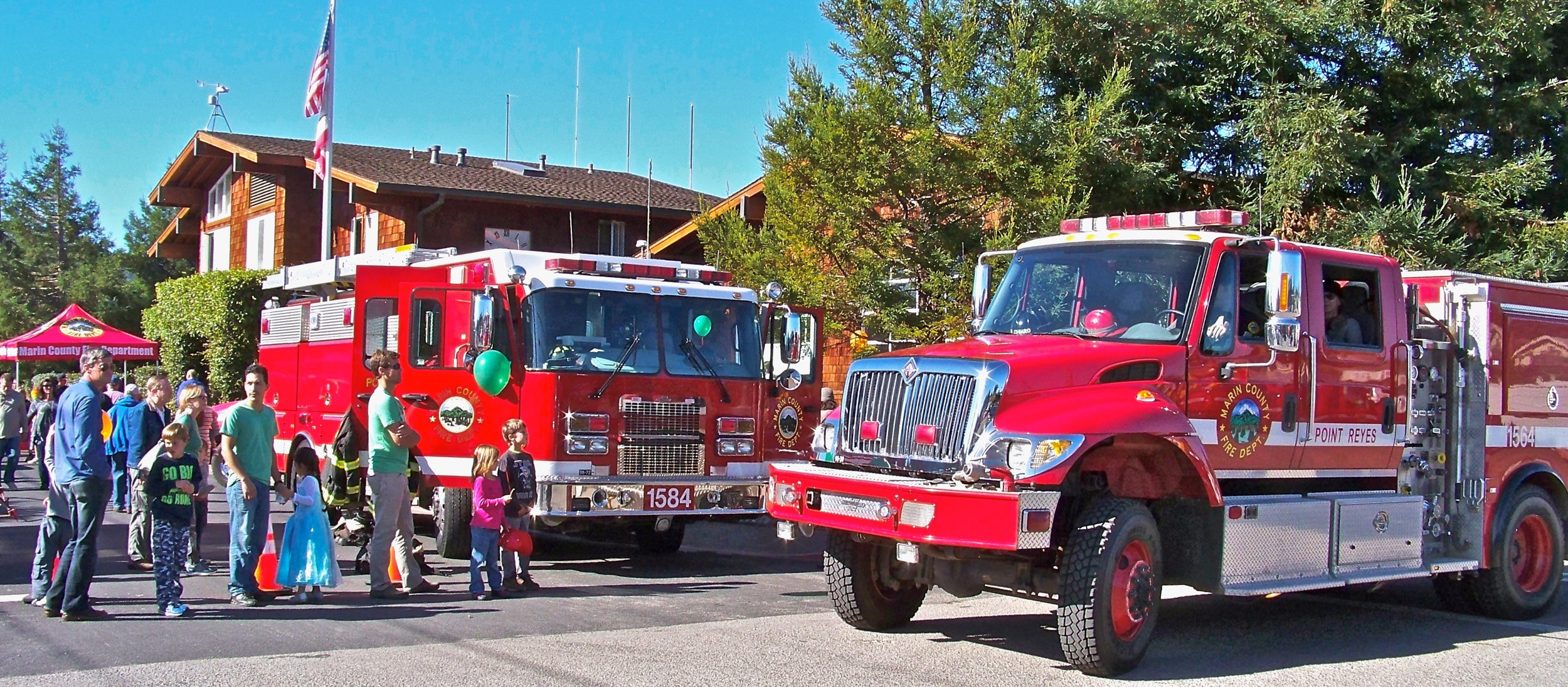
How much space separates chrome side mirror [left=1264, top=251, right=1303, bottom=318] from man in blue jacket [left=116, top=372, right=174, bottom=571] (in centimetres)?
703

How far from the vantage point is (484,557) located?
389 inches

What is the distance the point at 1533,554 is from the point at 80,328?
24.7 m

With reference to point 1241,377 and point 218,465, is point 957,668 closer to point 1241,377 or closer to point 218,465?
point 1241,377

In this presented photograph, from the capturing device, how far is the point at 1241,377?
8.38 meters

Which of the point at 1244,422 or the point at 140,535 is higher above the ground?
the point at 1244,422

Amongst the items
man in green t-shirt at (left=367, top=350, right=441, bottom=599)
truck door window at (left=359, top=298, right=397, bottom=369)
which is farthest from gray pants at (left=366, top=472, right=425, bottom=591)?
truck door window at (left=359, top=298, right=397, bottom=369)

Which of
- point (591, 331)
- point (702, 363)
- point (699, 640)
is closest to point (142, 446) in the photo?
point (591, 331)

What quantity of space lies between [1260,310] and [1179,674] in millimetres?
2360

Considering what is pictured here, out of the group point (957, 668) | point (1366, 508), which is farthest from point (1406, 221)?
point (957, 668)

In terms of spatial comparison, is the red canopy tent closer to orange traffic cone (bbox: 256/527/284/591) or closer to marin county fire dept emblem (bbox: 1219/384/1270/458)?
orange traffic cone (bbox: 256/527/284/591)

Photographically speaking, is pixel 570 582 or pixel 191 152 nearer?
pixel 570 582

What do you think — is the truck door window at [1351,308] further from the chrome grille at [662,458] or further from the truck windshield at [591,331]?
the truck windshield at [591,331]

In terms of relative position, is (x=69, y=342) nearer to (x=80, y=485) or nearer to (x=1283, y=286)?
(x=80, y=485)

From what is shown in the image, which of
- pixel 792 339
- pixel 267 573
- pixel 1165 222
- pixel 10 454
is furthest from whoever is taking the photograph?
pixel 10 454
